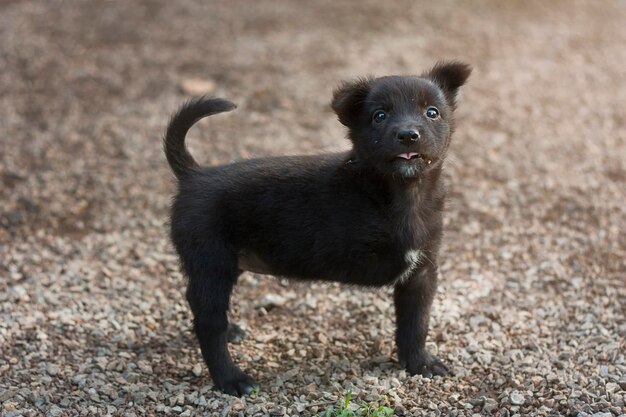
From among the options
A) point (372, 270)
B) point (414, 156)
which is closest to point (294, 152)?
point (372, 270)

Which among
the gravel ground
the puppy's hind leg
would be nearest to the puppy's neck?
the puppy's hind leg

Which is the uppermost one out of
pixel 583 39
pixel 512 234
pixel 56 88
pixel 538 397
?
pixel 583 39

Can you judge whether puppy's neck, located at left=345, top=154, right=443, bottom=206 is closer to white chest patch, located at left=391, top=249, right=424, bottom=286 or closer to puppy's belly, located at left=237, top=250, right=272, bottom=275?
white chest patch, located at left=391, top=249, right=424, bottom=286

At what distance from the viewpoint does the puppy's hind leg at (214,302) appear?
5203 mm

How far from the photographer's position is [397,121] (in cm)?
496

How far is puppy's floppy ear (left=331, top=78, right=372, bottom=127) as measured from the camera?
204 inches

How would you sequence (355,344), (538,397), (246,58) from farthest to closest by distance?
(246,58) < (355,344) < (538,397)

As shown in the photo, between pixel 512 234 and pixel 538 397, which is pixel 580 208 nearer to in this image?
pixel 512 234

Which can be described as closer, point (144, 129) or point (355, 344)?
point (355, 344)

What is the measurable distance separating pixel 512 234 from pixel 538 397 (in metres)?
2.50

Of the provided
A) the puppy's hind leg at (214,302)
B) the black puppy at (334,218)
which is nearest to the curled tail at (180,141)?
the black puppy at (334,218)

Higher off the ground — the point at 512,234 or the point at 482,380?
the point at 512,234

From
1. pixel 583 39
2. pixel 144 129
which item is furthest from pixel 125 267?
pixel 583 39

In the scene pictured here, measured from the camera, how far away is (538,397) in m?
5.12
